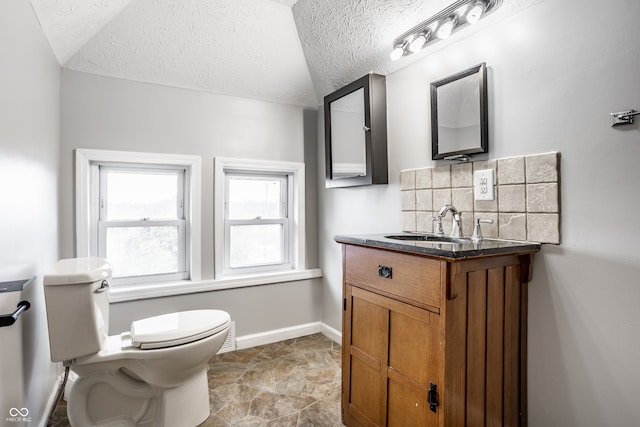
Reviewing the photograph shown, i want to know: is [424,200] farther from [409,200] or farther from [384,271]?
[384,271]

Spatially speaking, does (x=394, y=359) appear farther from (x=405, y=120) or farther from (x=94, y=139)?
(x=94, y=139)

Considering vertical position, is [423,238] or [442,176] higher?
[442,176]

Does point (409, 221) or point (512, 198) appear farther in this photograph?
point (409, 221)

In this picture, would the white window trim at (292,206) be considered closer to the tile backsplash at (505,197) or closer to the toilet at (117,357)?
the toilet at (117,357)

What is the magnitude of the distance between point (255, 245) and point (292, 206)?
0.46m

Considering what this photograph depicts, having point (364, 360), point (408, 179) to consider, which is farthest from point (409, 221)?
point (364, 360)

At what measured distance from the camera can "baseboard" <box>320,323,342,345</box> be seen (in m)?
2.81

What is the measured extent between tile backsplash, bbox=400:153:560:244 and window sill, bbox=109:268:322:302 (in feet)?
4.03

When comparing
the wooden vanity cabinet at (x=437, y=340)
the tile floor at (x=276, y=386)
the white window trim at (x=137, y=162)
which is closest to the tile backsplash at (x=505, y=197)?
the wooden vanity cabinet at (x=437, y=340)

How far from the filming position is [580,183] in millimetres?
1379

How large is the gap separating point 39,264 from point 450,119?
2.15 meters

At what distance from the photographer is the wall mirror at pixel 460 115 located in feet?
5.58

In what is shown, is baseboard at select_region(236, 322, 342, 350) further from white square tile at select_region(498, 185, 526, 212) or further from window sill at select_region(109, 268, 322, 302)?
white square tile at select_region(498, 185, 526, 212)

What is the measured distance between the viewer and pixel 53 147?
6.44 ft
